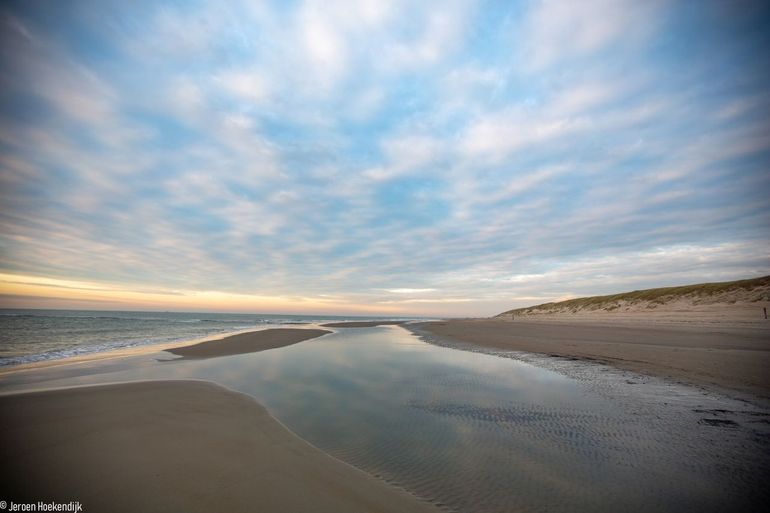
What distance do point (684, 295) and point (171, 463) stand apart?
5390 centimetres

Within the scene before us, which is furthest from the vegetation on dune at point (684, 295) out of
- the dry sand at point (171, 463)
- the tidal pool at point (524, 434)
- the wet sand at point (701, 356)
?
the dry sand at point (171, 463)

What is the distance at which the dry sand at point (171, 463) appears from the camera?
388 cm

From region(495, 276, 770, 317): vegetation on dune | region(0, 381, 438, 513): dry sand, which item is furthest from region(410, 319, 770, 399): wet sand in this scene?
region(495, 276, 770, 317): vegetation on dune

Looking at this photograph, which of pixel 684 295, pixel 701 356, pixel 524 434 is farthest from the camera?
pixel 684 295

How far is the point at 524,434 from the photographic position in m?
6.03

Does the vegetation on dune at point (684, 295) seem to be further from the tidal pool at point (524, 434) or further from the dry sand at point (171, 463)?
the dry sand at point (171, 463)

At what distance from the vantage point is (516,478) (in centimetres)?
439

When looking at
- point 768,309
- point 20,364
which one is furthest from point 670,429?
point 768,309

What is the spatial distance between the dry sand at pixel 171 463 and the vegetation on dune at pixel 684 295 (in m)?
43.6

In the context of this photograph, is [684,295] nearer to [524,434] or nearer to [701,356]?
[701,356]

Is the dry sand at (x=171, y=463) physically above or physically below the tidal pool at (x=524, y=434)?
above

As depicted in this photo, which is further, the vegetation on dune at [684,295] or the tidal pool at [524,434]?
the vegetation on dune at [684,295]

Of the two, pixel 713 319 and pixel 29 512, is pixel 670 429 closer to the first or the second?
pixel 29 512

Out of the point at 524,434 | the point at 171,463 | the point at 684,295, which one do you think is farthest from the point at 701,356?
the point at 684,295
